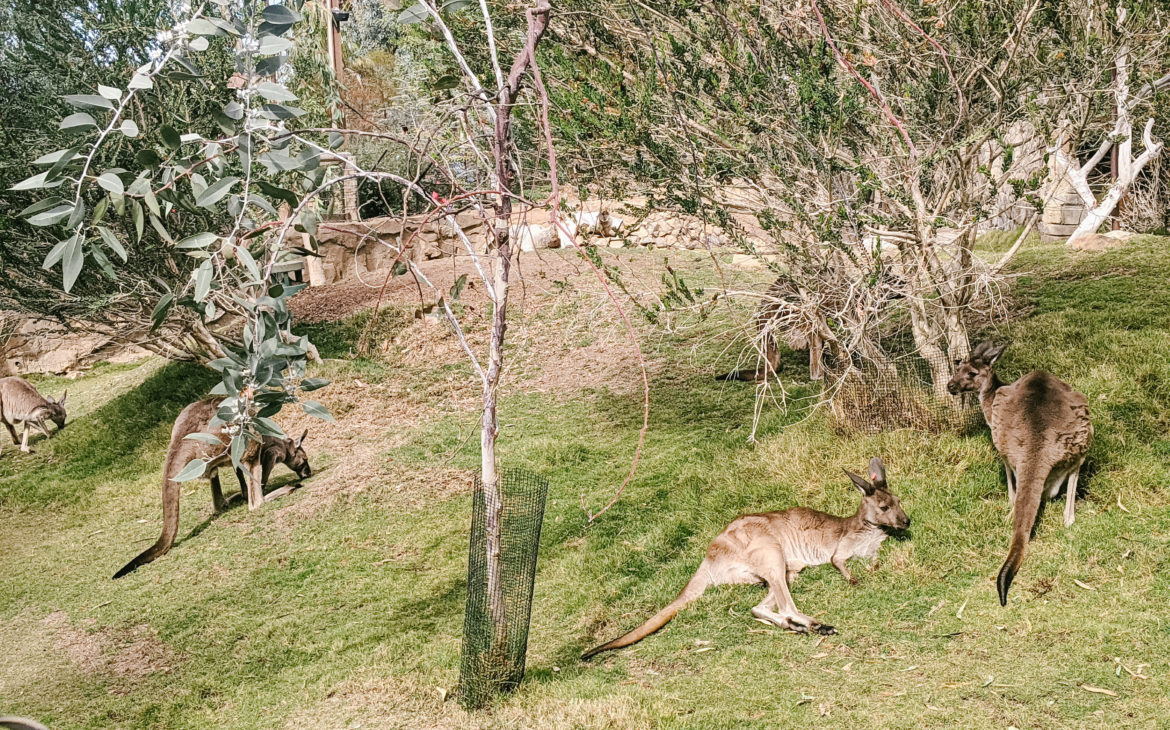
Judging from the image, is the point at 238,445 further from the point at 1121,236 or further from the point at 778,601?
the point at 1121,236

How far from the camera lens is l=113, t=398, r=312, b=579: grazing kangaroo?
8602 mm

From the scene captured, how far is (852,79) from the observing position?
7.17 meters

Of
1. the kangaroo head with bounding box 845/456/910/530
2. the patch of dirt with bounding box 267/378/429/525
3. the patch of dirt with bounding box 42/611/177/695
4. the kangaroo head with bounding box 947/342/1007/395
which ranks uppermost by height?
the kangaroo head with bounding box 947/342/1007/395

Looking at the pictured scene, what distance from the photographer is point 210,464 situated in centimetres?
870

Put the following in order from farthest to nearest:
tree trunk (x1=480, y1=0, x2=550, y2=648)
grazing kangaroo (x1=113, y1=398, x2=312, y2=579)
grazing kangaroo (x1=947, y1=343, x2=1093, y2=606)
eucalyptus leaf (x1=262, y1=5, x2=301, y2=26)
→ 1. grazing kangaroo (x1=113, y1=398, x2=312, y2=579)
2. grazing kangaroo (x1=947, y1=343, x2=1093, y2=606)
3. tree trunk (x1=480, y1=0, x2=550, y2=648)
4. eucalyptus leaf (x1=262, y1=5, x2=301, y2=26)

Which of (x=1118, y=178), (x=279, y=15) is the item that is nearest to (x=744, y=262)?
(x=1118, y=178)

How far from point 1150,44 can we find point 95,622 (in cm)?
907

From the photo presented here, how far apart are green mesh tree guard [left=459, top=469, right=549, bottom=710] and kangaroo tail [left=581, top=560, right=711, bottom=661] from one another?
1.90ft

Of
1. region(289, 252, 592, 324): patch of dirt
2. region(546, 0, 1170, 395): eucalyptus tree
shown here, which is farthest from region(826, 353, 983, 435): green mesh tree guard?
region(289, 252, 592, 324): patch of dirt

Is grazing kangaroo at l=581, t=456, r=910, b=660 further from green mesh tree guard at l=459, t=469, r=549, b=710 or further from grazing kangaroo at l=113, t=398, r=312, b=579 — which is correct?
grazing kangaroo at l=113, t=398, r=312, b=579

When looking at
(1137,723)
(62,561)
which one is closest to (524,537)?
(1137,723)

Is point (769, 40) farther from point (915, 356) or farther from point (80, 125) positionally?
point (80, 125)

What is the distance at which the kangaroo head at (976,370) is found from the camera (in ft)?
22.7

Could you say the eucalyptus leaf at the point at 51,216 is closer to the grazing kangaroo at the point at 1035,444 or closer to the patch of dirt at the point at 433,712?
the patch of dirt at the point at 433,712
